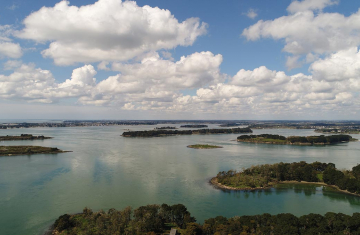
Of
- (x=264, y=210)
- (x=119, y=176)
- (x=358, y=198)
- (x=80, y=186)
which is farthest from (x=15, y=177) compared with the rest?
(x=358, y=198)

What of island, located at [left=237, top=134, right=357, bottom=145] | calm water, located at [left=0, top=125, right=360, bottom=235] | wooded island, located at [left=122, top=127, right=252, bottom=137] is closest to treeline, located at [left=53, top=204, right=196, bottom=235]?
calm water, located at [left=0, top=125, right=360, bottom=235]

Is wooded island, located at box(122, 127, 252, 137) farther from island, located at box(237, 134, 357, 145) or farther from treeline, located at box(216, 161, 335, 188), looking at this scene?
treeline, located at box(216, 161, 335, 188)

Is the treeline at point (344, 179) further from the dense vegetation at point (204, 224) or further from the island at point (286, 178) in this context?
the dense vegetation at point (204, 224)

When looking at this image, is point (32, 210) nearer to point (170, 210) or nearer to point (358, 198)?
point (170, 210)

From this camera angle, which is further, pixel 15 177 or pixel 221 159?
pixel 221 159

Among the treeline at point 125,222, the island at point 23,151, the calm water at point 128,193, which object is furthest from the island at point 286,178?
the island at point 23,151

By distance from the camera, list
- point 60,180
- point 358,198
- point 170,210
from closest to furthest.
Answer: point 170,210 → point 358,198 → point 60,180
